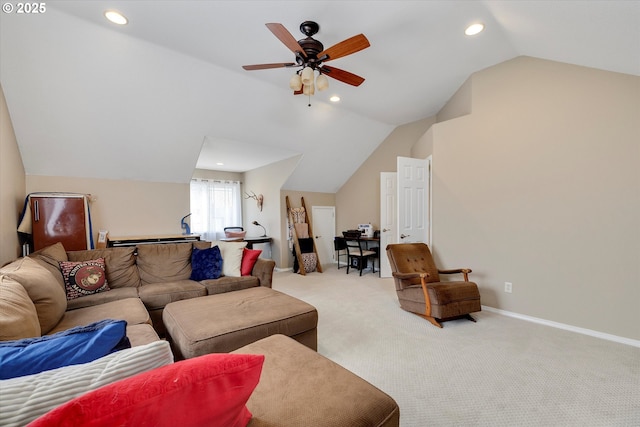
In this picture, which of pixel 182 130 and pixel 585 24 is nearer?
pixel 585 24

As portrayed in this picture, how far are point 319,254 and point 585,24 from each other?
5.29 meters

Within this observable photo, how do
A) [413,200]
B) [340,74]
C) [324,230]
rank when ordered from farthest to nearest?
[324,230]
[413,200]
[340,74]

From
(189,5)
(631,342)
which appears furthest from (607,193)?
→ (189,5)

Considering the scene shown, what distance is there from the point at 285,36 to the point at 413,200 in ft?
9.71

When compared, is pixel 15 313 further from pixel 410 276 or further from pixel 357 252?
pixel 357 252

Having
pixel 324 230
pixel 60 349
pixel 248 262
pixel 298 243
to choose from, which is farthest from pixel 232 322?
pixel 324 230

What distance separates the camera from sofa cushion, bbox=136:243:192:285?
3.10 meters

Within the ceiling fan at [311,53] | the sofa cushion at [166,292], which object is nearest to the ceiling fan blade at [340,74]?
the ceiling fan at [311,53]

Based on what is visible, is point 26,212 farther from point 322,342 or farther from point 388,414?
point 388,414

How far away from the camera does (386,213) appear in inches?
200

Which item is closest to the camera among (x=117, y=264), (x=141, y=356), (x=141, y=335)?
(x=141, y=356)

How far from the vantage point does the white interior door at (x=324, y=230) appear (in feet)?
20.5

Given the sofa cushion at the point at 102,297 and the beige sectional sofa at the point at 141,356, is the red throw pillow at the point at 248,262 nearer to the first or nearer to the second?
the beige sectional sofa at the point at 141,356

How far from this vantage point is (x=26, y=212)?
324 cm
